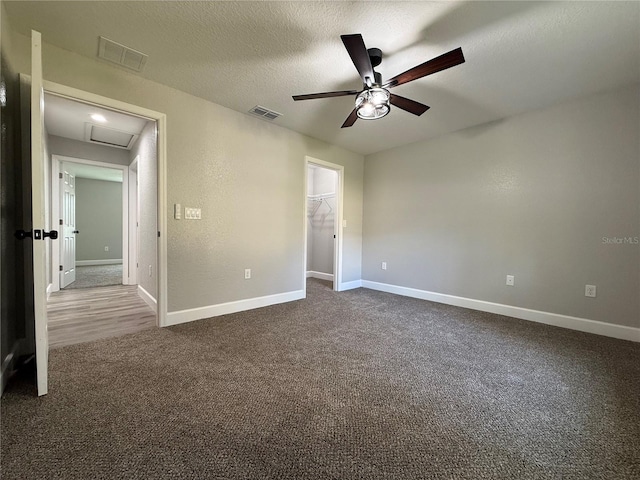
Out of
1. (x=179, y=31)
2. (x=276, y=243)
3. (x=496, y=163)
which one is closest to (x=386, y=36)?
(x=179, y=31)

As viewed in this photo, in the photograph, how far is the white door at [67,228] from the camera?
4.23 m

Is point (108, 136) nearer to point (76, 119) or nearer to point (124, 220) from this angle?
point (76, 119)

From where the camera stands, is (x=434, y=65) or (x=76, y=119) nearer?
(x=434, y=65)

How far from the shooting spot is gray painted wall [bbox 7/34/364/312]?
91.7 inches

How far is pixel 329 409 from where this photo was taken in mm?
1371

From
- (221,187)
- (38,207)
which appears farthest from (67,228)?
(38,207)

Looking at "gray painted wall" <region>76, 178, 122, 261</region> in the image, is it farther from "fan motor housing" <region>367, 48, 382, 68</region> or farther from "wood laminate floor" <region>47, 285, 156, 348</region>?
"fan motor housing" <region>367, 48, 382, 68</region>

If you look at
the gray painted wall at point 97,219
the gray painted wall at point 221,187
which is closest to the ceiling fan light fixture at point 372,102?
the gray painted wall at point 221,187

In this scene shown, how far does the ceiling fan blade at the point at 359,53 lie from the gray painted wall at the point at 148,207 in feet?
7.91

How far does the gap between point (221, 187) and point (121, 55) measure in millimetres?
1321

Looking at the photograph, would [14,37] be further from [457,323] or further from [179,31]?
[457,323]

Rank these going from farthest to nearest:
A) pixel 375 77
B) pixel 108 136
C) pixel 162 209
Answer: pixel 108 136
pixel 162 209
pixel 375 77

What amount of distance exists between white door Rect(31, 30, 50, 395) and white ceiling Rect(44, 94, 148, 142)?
1.30 meters

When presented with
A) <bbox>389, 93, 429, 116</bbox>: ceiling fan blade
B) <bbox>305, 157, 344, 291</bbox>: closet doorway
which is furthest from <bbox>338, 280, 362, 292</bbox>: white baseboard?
<bbox>389, 93, 429, 116</bbox>: ceiling fan blade
